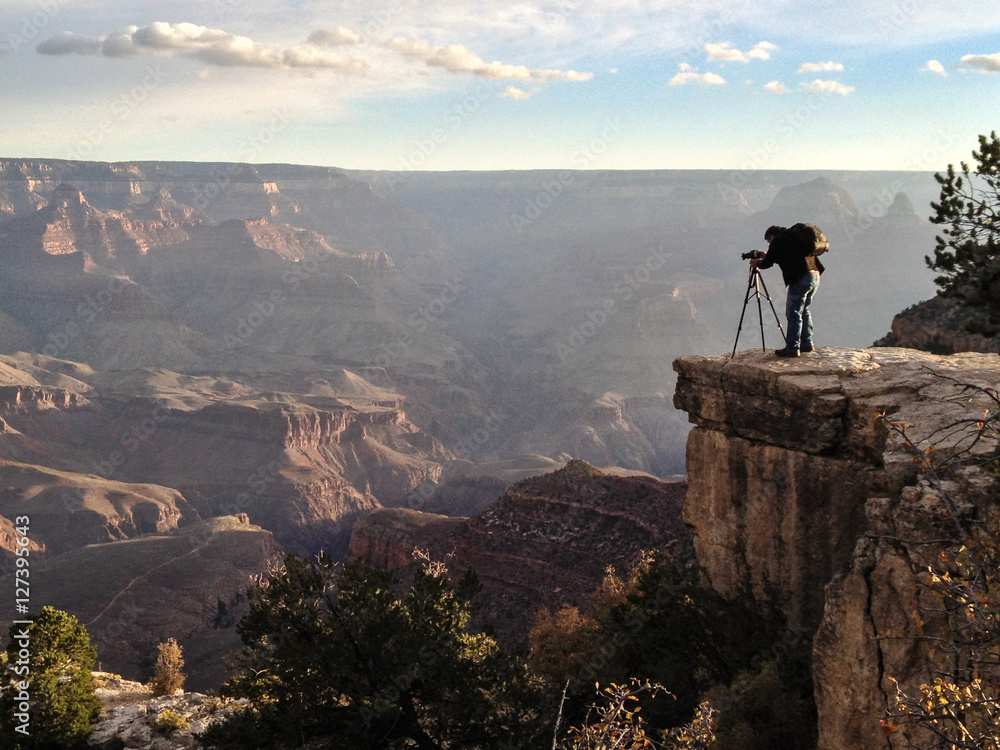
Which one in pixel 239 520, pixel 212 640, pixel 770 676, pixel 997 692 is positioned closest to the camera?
pixel 997 692

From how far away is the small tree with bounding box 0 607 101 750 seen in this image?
698 inches

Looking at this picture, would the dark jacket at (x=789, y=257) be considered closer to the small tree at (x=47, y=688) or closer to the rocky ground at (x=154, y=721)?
the rocky ground at (x=154, y=721)

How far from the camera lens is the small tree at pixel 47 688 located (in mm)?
17719

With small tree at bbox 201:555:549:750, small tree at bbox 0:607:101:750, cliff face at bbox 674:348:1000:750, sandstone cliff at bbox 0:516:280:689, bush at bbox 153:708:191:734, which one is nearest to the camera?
cliff face at bbox 674:348:1000:750

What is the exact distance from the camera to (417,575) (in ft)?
53.8

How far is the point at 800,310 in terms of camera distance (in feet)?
48.7

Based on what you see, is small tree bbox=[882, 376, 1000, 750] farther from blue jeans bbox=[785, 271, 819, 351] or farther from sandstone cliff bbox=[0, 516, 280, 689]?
sandstone cliff bbox=[0, 516, 280, 689]

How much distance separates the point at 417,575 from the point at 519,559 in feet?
90.5

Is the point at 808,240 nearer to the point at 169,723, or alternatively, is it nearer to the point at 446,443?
the point at 169,723

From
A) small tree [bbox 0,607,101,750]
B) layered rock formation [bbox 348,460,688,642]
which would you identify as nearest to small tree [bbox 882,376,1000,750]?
small tree [bbox 0,607,101,750]

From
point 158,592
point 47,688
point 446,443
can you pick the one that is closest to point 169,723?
point 47,688

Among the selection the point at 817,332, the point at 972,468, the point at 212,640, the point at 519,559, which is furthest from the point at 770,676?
the point at 817,332

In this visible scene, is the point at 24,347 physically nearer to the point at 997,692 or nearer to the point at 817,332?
the point at 817,332

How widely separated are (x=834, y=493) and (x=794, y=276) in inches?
161
